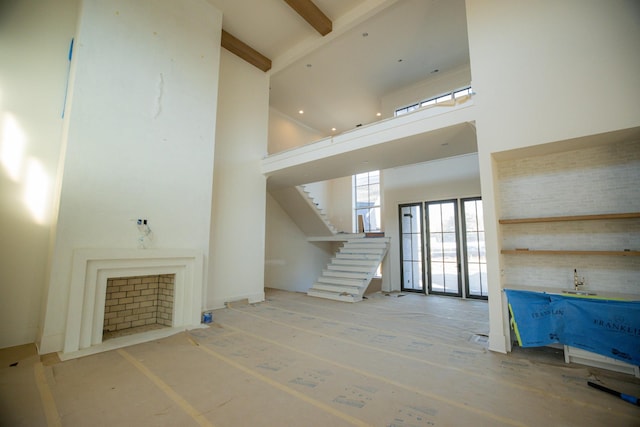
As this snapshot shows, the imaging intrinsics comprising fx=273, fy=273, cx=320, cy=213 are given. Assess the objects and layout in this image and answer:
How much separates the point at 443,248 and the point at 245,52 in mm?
6642

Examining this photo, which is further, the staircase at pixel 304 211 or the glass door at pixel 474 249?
the staircase at pixel 304 211

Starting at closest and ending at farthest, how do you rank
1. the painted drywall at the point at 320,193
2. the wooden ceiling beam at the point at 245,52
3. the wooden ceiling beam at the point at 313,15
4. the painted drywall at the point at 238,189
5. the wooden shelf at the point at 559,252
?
1. the wooden shelf at the point at 559,252
2. the wooden ceiling beam at the point at 313,15
3. the painted drywall at the point at 238,189
4. the wooden ceiling beam at the point at 245,52
5. the painted drywall at the point at 320,193

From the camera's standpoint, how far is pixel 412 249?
734 cm

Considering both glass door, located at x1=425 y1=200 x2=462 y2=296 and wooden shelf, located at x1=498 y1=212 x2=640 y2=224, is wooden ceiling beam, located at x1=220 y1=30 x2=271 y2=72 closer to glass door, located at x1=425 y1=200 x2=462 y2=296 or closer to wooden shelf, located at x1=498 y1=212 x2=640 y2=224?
glass door, located at x1=425 y1=200 x2=462 y2=296

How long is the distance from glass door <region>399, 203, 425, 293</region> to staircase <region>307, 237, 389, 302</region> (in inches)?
20.9

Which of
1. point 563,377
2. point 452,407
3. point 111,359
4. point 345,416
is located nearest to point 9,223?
point 111,359

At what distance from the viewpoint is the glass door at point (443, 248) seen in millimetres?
6699

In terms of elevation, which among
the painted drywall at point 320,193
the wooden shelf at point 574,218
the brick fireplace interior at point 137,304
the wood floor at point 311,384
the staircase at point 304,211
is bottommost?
the wood floor at point 311,384

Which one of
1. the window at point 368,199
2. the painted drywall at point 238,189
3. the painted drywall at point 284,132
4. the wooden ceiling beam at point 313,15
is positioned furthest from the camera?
the window at point 368,199

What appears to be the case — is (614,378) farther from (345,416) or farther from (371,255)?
(371,255)

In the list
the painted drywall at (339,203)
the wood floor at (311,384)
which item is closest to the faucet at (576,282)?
the wood floor at (311,384)

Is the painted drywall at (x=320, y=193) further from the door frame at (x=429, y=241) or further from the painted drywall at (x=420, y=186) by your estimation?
the door frame at (x=429, y=241)

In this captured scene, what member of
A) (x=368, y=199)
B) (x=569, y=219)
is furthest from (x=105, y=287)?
(x=368, y=199)

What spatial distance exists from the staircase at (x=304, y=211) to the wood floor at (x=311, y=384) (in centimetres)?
481
